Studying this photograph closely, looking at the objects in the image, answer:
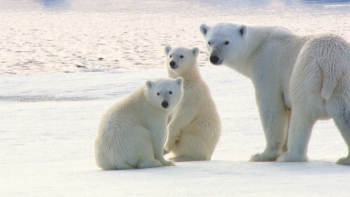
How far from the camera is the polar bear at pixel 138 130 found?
4.22 meters

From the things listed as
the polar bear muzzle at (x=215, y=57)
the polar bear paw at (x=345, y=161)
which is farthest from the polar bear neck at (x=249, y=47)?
the polar bear paw at (x=345, y=161)

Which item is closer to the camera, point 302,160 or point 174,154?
point 302,160

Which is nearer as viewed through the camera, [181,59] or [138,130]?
[138,130]

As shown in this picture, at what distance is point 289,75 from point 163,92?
105cm

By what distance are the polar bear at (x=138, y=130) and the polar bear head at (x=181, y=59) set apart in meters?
0.82

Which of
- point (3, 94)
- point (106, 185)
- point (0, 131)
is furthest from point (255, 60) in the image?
point (3, 94)

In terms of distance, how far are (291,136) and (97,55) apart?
1359 centimetres

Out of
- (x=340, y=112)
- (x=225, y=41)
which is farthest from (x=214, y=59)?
(x=340, y=112)

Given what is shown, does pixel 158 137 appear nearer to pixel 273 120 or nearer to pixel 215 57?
pixel 215 57

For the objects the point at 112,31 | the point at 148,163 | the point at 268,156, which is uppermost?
the point at 148,163

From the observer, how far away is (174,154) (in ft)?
17.0

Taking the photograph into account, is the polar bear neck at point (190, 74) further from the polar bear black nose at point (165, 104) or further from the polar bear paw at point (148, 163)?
the polar bear paw at point (148, 163)

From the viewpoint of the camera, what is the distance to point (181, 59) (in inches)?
208

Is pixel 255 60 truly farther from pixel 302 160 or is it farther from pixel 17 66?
pixel 17 66
